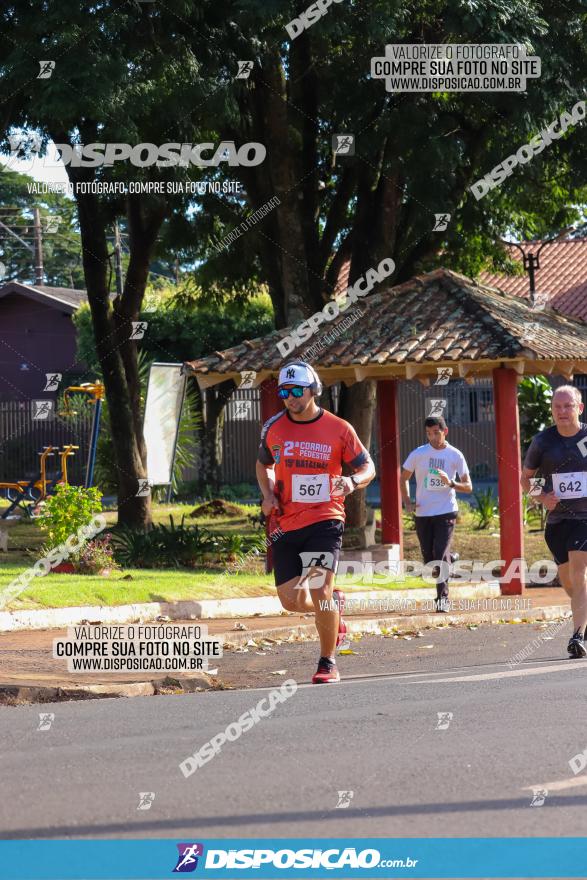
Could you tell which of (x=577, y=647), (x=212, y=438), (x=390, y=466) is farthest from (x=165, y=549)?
(x=212, y=438)

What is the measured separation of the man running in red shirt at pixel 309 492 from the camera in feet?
31.9

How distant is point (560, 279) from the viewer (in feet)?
149

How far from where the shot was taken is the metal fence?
35594mm

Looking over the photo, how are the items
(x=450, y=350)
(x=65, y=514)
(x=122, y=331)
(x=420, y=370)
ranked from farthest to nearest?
(x=122, y=331) → (x=420, y=370) → (x=65, y=514) → (x=450, y=350)

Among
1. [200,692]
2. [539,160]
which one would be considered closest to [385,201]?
[539,160]

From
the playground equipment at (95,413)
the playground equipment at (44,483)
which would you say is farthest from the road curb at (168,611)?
the playground equipment at (44,483)

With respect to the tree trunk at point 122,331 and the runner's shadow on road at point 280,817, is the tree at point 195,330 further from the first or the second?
the runner's shadow on road at point 280,817

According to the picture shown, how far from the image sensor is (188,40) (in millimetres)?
17781

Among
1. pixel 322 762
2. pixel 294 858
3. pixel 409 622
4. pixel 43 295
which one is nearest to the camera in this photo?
pixel 294 858

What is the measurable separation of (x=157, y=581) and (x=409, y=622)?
10.8ft

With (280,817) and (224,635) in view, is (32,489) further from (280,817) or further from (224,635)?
(280,817)

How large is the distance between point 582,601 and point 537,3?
1054 centimetres

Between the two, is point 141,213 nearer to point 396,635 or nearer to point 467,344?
point 467,344

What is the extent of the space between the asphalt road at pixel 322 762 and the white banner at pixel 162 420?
563 inches
